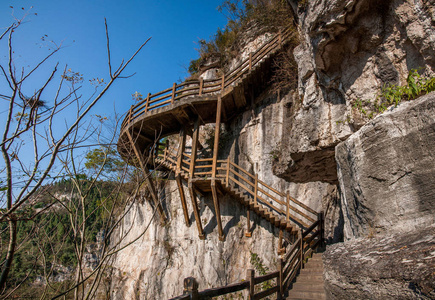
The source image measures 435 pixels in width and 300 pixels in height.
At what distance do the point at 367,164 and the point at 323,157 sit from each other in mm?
2948

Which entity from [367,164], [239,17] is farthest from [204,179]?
[239,17]

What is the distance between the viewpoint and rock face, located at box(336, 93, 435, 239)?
3.20 meters

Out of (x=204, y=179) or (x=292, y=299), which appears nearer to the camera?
(x=292, y=299)

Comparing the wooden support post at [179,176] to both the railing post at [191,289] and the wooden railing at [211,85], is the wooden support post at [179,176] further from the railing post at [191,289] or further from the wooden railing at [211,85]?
the railing post at [191,289]

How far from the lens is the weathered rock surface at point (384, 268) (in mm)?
2258

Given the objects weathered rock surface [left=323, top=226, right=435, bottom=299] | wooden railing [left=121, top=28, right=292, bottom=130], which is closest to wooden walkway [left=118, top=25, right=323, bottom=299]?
wooden railing [left=121, top=28, right=292, bottom=130]

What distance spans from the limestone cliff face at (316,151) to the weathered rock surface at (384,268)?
0.13ft

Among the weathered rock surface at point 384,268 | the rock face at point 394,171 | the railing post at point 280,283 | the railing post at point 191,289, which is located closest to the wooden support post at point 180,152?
the railing post at point 280,283

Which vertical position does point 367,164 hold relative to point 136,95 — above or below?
below

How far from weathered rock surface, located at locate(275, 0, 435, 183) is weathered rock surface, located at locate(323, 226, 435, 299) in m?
2.46

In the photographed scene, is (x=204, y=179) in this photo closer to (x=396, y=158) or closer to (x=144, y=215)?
(x=144, y=215)

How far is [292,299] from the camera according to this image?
7.13 meters

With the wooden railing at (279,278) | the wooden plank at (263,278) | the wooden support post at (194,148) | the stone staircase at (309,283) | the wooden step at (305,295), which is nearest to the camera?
the wooden railing at (279,278)

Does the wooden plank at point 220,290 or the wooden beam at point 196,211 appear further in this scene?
the wooden beam at point 196,211
